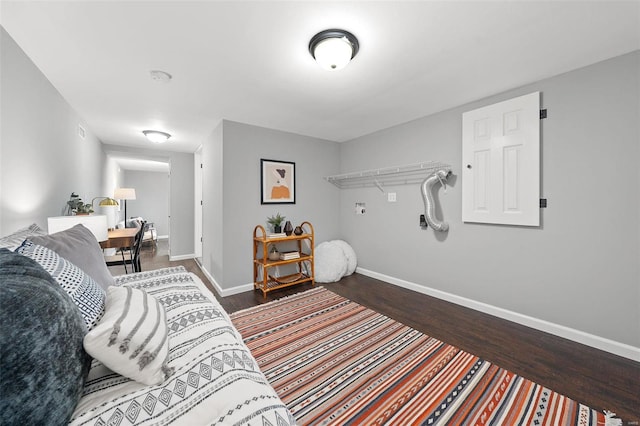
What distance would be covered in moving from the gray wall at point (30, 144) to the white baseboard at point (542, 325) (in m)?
3.97

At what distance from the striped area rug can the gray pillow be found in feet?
4.00

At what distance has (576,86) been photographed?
2.12 meters

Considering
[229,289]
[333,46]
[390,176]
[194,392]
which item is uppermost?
[333,46]

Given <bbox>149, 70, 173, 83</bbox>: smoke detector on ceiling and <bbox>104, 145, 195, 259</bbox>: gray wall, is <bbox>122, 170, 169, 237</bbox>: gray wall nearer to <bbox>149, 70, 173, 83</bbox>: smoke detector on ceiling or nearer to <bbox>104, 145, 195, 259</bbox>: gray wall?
<bbox>104, 145, 195, 259</bbox>: gray wall

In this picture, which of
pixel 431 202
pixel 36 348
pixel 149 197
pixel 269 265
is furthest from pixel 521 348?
pixel 149 197

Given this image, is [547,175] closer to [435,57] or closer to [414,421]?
[435,57]

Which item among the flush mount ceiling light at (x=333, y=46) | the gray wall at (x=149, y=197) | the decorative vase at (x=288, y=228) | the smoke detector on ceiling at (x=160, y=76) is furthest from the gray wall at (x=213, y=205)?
the gray wall at (x=149, y=197)

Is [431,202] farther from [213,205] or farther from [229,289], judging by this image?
[213,205]

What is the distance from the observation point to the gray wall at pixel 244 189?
3.30m

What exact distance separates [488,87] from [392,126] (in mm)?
1338

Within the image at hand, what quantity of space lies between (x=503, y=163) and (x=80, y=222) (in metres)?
3.92

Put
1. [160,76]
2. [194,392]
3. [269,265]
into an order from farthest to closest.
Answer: [269,265] → [160,76] → [194,392]

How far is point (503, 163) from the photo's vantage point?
8.22 ft

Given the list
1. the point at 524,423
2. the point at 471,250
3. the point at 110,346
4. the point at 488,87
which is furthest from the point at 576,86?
the point at 110,346
